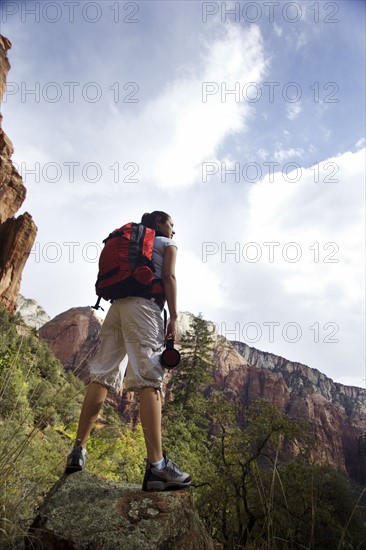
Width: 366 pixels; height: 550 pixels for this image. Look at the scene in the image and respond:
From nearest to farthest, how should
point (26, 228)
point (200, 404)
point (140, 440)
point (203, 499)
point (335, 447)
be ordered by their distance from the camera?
1. point (203, 499)
2. point (140, 440)
3. point (200, 404)
4. point (26, 228)
5. point (335, 447)

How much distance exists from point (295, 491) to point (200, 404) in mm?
18724

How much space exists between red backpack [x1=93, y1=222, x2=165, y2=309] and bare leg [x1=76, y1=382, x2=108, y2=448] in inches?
26.1

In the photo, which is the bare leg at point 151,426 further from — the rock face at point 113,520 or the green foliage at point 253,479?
the green foliage at point 253,479

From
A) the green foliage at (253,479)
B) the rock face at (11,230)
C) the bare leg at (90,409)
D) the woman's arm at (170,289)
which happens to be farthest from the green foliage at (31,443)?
the rock face at (11,230)

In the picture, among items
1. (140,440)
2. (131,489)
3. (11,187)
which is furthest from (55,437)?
(11,187)

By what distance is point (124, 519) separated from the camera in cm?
195

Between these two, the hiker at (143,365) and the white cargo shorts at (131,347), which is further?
the white cargo shorts at (131,347)

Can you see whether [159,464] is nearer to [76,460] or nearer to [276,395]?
[76,460]

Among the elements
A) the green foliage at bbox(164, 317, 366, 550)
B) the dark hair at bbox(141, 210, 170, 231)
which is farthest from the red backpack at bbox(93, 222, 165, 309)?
the green foliage at bbox(164, 317, 366, 550)

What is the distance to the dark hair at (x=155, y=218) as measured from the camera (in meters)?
3.13

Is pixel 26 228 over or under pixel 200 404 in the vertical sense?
over

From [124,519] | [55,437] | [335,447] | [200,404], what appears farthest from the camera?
[335,447]

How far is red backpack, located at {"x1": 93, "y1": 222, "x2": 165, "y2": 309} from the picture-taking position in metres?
2.62

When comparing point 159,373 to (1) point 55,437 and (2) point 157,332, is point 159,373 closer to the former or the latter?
(2) point 157,332
